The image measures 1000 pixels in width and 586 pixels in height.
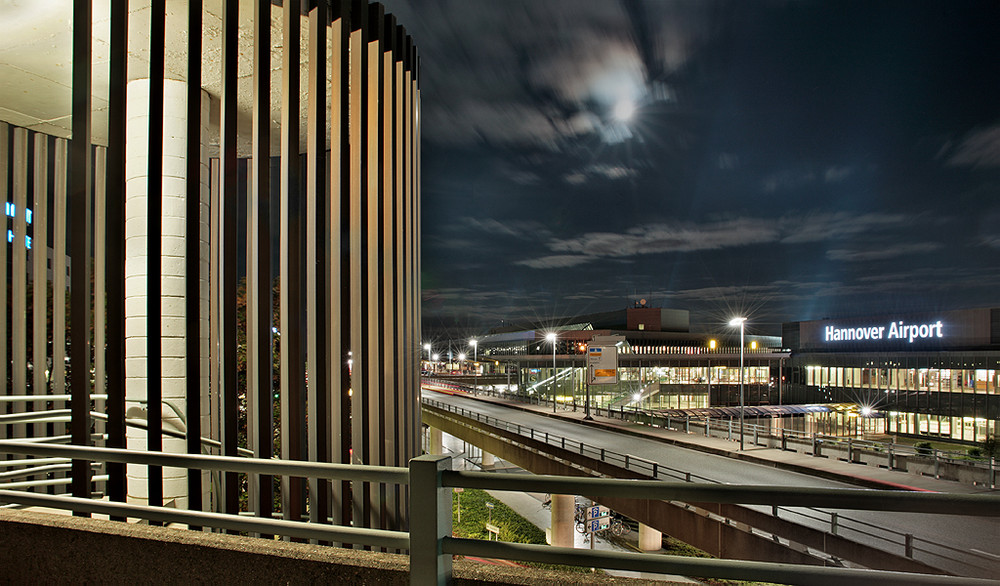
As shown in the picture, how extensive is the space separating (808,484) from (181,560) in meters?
19.2

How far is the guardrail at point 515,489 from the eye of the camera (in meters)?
2.33

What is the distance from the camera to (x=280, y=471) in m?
3.54

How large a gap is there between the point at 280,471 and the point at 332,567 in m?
0.66

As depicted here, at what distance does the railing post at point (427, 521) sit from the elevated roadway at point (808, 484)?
377 centimetres

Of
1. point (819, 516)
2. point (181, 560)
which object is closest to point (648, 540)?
point (819, 516)

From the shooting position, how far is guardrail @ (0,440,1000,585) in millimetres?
2332

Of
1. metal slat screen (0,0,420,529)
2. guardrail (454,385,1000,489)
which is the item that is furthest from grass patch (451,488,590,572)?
metal slat screen (0,0,420,529)

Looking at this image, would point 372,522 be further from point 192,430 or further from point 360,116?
point 360,116

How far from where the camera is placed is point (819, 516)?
543 inches

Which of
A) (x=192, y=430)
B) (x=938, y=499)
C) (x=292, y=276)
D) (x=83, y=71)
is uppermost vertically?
(x=83, y=71)

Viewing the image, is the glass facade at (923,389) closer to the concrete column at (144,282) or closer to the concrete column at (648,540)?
the concrete column at (648,540)

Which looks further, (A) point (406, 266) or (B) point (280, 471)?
(A) point (406, 266)

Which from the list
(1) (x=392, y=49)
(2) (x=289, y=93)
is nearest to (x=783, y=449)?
(1) (x=392, y=49)

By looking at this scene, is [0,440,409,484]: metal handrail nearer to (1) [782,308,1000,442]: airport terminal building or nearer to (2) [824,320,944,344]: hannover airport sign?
(1) [782,308,1000,442]: airport terminal building
